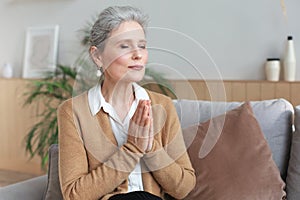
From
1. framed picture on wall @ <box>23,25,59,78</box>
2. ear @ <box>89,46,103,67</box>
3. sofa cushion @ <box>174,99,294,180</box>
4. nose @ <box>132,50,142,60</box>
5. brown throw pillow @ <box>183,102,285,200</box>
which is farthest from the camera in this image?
framed picture on wall @ <box>23,25,59,78</box>

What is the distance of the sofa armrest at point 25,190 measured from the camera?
1584mm

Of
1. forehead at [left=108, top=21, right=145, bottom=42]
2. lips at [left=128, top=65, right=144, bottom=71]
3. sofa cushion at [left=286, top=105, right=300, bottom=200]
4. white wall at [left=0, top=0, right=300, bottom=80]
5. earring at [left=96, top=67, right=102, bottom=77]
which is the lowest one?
sofa cushion at [left=286, top=105, right=300, bottom=200]

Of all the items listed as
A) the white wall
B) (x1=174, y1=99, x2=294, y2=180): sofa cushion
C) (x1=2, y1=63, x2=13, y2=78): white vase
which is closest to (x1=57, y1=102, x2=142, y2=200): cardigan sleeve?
(x1=174, y1=99, x2=294, y2=180): sofa cushion

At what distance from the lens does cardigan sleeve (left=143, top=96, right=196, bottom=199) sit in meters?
1.39

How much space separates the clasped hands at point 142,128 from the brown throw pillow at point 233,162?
0.23 m

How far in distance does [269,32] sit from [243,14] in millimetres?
199

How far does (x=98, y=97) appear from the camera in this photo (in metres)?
1.44

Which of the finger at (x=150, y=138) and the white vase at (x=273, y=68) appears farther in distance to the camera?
the white vase at (x=273, y=68)

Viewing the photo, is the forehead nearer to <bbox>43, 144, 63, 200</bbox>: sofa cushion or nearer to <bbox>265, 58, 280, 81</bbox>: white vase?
<bbox>43, 144, 63, 200</bbox>: sofa cushion

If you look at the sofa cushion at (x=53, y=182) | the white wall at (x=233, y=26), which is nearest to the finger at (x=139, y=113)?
the sofa cushion at (x=53, y=182)

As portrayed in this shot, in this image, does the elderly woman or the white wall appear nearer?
the elderly woman

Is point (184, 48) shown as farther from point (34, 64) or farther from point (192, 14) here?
point (34, 64)

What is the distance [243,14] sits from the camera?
2729 millimetres

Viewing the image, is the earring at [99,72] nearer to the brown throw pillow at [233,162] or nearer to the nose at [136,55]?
the nose at [136,55]
